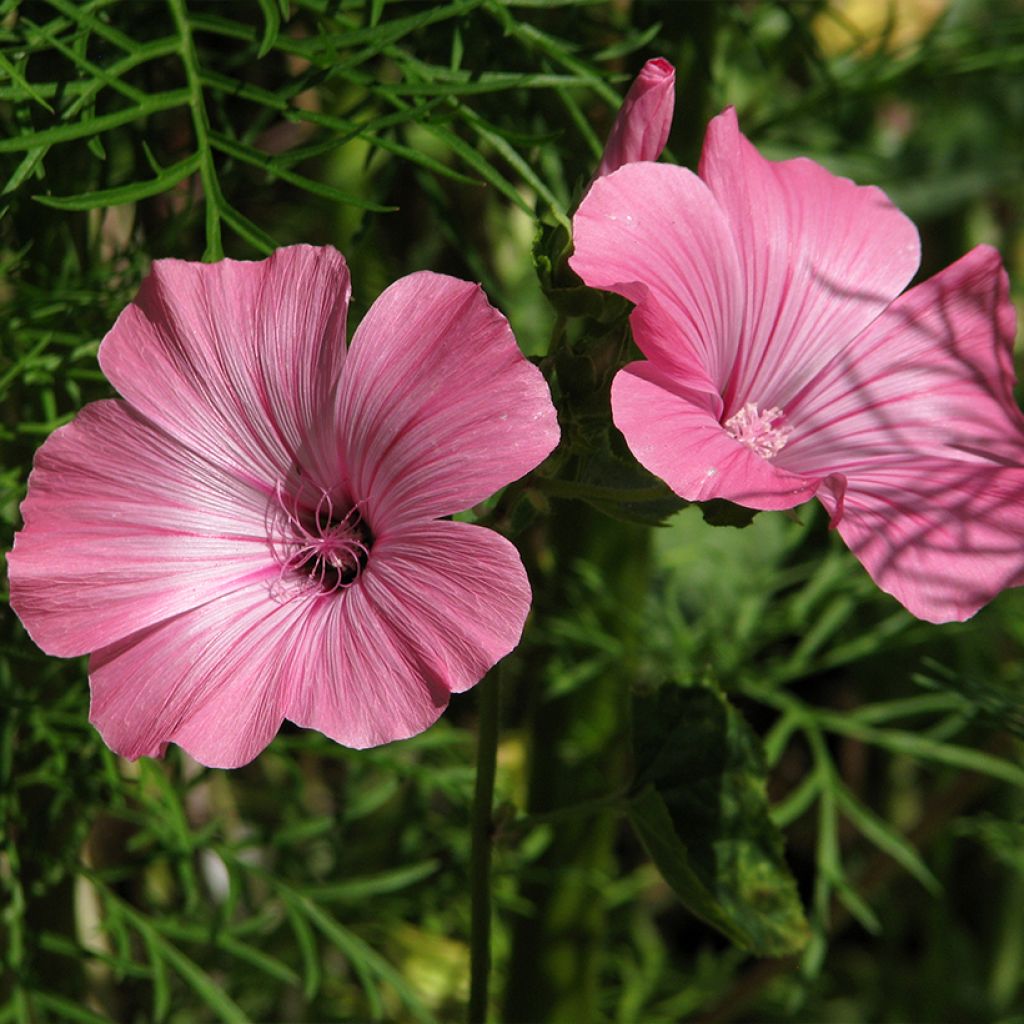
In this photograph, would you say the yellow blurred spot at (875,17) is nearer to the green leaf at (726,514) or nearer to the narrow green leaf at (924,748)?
the narrow green leaf at (924,748)

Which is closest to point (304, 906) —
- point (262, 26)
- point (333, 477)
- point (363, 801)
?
point (363, 801)

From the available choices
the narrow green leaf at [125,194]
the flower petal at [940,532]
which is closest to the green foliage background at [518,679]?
the narrow green leaf at [125,194]

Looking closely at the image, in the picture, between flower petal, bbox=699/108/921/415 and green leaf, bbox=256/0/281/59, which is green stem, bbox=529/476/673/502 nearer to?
flower petal, bbox=699/108/921/415

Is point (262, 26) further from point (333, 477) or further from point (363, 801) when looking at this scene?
point (363, 801)

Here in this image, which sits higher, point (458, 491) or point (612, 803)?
point (458, 491)

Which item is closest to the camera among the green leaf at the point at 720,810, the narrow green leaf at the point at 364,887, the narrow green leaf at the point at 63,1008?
the green leaf at the point at 720,810

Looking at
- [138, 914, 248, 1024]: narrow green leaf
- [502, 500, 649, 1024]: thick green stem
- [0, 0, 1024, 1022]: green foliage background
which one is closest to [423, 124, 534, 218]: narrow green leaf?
[0, 0, 1024, 1022]: green foliage background
